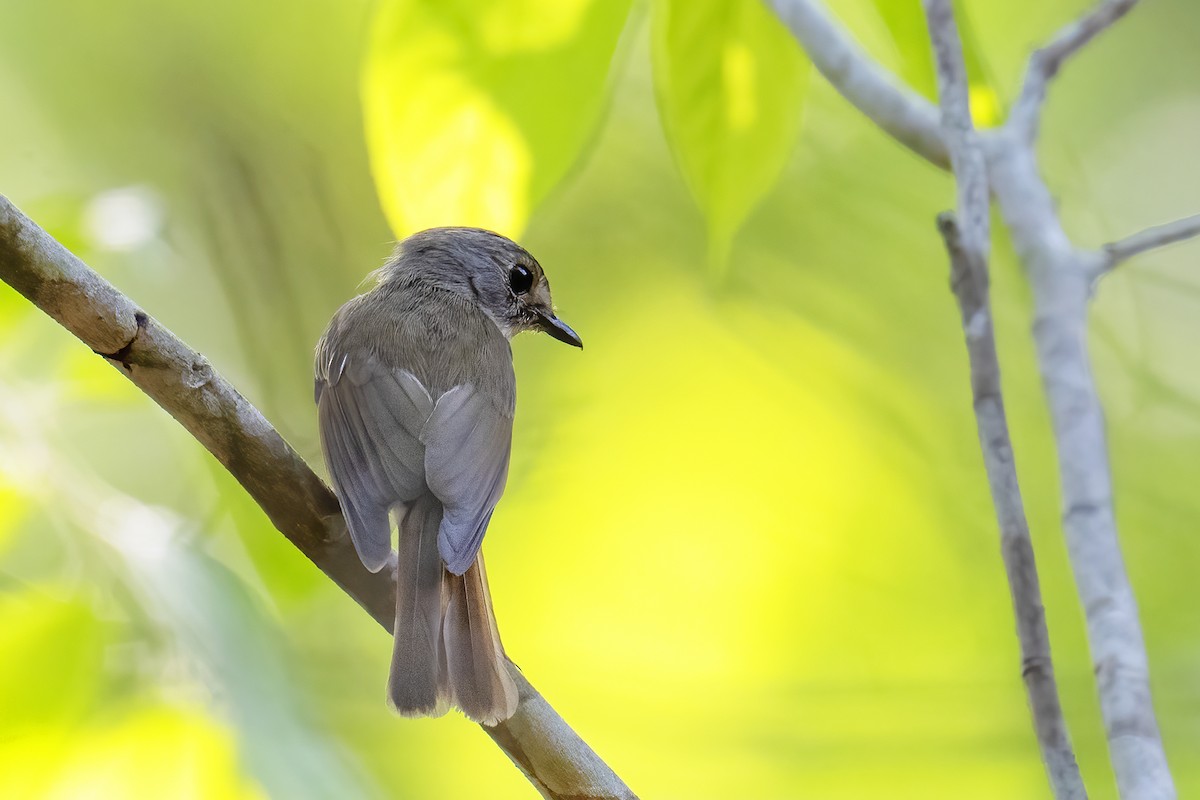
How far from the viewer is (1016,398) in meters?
2.40

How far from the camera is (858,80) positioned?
3.98ft

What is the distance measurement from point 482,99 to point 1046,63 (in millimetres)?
532

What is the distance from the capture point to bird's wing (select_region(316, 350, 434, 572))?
1209 mm

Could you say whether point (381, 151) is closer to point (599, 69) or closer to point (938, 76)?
point (599, 69)

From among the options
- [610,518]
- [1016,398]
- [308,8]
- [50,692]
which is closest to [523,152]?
[50,692]

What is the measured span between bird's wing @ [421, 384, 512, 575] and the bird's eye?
16.9 inches

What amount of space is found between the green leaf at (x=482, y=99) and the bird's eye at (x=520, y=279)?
0.75 metres

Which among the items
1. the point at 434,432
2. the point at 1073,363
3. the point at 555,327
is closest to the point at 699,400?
the point at 555,327

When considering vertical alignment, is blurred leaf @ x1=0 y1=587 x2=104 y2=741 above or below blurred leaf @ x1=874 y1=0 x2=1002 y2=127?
below

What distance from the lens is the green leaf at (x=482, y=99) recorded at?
114cm

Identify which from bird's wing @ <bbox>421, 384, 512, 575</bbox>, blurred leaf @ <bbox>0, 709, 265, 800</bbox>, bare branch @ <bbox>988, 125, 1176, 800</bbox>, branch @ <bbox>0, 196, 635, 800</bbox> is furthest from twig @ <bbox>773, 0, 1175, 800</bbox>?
blurred leaf @ <bbox>0, 709, 265, 800</bbox>

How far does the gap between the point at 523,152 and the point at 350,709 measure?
1396 millimetres

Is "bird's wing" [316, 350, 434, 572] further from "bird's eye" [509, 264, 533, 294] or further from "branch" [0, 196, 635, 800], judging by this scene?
"bird's eye" [509, 264, 533, 294]

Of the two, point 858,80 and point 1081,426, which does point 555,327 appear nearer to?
point 858,80
